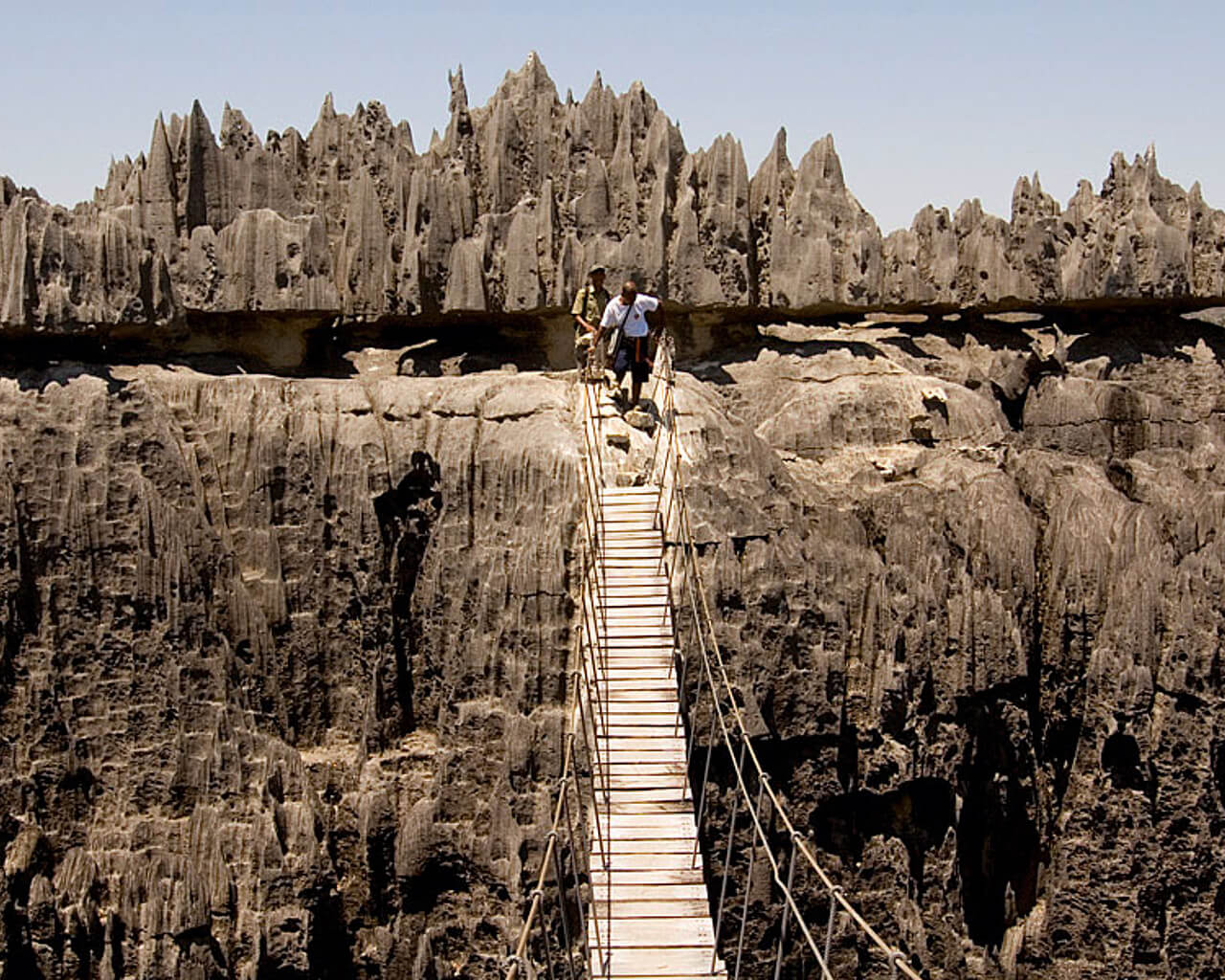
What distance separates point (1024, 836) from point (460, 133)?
11972 millimetres

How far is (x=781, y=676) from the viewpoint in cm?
2175

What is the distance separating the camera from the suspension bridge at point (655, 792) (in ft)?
49.7

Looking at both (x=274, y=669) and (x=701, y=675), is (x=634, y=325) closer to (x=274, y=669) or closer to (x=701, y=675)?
(x=701, y=675)

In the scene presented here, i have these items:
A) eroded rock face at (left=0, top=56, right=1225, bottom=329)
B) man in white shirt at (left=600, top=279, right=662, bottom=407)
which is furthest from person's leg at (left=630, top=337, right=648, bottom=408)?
eroded rock face at (left=0, top=56, right=1225, bottom=329)

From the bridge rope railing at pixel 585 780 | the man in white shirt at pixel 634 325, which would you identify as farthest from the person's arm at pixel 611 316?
the bridge rope railing at pixel 585 780

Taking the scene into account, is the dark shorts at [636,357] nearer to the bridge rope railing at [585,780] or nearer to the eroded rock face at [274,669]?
the bridge rope railing at [585,780]

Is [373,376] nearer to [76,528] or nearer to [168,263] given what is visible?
[168,263]

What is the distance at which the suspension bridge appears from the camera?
597 inches

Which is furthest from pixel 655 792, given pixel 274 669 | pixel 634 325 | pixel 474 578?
pixel 274 669

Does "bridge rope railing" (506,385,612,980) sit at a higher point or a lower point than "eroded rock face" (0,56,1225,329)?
lower

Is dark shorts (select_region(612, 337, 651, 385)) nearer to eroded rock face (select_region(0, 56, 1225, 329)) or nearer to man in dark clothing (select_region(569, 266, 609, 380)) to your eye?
man in dark clothing (select_region(569, 266, 609, 380))

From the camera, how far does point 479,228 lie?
25547 mm

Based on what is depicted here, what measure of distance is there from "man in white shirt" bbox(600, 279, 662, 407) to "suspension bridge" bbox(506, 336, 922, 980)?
45 centimetres

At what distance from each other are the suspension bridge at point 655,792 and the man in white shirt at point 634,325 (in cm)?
45
